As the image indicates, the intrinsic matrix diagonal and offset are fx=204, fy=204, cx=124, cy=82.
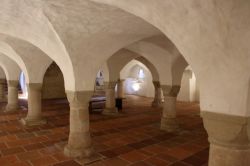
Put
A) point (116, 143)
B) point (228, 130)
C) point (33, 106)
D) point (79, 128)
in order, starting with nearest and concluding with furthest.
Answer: point (228, 130)
point (79, 128)
point (116, 143)
point (33, 106)

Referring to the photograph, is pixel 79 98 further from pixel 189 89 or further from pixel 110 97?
pixel 189 89

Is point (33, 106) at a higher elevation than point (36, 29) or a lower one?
lower

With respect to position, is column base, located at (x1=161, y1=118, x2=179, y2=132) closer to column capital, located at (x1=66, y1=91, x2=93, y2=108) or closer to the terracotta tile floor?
the terracotta tile floor

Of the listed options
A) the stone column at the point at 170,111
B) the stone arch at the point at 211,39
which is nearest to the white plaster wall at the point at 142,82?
the stone column at the point at 170,111

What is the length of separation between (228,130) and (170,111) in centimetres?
503

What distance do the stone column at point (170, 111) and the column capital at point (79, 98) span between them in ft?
10.4

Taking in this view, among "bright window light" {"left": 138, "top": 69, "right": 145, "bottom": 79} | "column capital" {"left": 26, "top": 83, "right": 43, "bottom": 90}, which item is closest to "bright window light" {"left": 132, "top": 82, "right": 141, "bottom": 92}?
"bright window light" {"left": 138, "top": 69, "right": 145, "bottom": 79}

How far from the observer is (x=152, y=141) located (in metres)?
5.76

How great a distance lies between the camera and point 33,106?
302 inches

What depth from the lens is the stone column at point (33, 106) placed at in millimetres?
7534

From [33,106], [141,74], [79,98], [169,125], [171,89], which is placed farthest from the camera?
[141,74]

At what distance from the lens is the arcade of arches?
185cm

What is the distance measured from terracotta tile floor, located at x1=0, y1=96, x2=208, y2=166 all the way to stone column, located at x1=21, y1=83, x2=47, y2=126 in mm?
368

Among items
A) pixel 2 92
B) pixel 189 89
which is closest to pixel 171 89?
pixel 189 89
